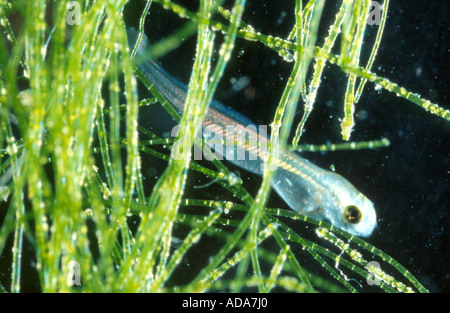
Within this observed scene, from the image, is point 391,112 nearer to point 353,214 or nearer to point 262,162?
point 353,214

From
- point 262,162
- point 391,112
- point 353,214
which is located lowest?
point 353,214

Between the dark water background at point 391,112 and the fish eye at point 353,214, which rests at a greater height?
the dark water background at point 391,112

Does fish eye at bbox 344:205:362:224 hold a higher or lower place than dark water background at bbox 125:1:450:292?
lower

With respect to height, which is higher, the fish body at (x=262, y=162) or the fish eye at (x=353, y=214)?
the fish body at (x=262, y=162)

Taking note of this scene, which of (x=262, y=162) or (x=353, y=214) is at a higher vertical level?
(x=262, y=162)

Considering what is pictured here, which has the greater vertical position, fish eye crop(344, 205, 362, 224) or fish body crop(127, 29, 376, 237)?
fish body crop(127, 29, 376, 237)

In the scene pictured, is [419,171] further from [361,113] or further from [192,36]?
[192,36]

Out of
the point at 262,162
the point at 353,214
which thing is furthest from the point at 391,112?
the point at 262,162
